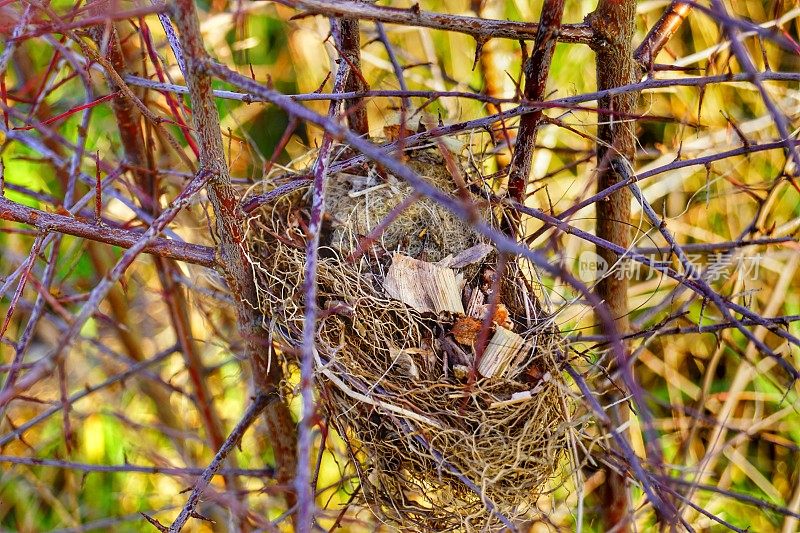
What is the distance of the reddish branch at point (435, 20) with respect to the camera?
0.84 metres

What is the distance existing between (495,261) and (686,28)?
1.79m

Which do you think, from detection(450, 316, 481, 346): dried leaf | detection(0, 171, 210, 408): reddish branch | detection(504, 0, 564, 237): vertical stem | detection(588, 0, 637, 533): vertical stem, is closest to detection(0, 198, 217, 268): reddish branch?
detection(0, 171, 210, 408): reddish branch

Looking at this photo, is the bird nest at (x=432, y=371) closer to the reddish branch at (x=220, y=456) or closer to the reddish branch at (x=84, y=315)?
the reddish branch at (x=220, y=456)

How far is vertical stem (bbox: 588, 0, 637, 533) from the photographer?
1102 mm

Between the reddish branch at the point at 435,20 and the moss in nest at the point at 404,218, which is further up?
the reddish branch at the point at 435,20

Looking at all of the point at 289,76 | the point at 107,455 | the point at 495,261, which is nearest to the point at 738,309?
the point at 495,261

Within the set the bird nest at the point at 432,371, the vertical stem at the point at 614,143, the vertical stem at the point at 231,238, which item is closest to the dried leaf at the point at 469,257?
the bird nest at the point at 432,371

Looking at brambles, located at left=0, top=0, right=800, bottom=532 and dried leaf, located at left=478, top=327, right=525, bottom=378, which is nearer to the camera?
brambles, located at left=0, top=0, right=800, bottom=532

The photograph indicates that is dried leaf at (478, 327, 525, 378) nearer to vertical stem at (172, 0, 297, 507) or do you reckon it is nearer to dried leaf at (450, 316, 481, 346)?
dried leaf at (450, 316, 481, 346)

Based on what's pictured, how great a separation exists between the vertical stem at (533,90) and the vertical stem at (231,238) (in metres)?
0.47

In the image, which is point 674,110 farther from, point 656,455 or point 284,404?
point 656,455

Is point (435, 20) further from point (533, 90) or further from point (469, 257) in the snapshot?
point (469, 257)

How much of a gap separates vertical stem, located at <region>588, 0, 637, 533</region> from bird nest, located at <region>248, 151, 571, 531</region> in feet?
0.84

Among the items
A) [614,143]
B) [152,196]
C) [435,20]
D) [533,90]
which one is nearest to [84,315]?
[435,20]
